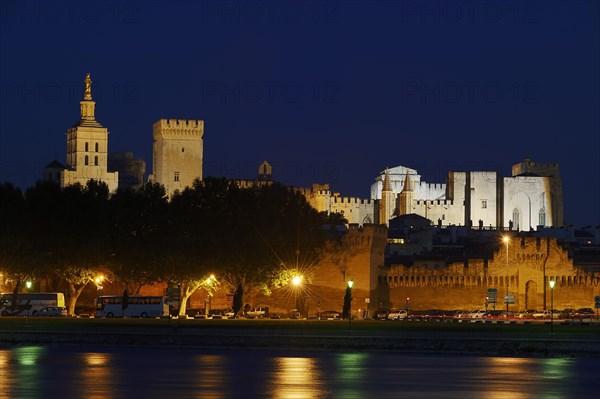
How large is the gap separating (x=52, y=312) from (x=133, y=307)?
4648mm

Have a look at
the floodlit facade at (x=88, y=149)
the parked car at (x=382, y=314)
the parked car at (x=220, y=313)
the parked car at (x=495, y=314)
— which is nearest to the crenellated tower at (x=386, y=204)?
the floodlit facade at (x=88, y=149)

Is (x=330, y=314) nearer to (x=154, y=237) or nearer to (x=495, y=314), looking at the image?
(x=495, y=314)

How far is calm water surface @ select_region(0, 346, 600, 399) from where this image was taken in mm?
41500

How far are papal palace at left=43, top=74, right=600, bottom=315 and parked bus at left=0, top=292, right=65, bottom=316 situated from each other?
452 inches

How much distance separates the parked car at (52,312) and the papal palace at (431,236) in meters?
12.4

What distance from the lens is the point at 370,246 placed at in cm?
9888

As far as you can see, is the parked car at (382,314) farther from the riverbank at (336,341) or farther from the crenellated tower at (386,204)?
the crenellated tower at (386,204)

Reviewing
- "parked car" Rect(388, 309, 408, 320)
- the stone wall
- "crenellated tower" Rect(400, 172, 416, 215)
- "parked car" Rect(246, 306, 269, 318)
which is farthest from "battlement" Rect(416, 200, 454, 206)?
"parked car" Rect(246, 306, 269, 318)

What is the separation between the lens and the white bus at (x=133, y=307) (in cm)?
8694

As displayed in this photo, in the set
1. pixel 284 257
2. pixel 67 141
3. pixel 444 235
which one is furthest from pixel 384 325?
pixel 67 141

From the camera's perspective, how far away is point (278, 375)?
46531 millimetres

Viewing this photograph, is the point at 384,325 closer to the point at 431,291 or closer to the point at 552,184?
the point at 431,291

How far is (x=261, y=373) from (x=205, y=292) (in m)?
52.2

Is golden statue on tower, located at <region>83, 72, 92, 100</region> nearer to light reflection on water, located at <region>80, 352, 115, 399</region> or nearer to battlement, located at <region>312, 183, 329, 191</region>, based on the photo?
battlement, located at <region>312, 183, 329, 191</region>
